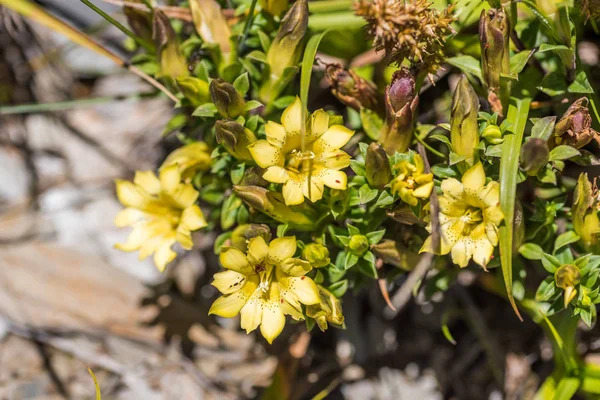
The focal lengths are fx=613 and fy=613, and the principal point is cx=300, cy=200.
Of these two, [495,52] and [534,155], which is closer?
[534,155]

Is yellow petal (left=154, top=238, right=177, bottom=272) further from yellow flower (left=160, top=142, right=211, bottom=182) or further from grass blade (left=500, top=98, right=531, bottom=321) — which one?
grass blade (left=500, top=98, right=531, bottom=321)

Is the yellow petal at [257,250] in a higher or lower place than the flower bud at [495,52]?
lower

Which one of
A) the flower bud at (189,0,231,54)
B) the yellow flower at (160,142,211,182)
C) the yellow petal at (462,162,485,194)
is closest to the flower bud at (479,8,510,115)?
the yellow petal at (462,162,485,194)

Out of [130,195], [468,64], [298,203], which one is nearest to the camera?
[298,203]

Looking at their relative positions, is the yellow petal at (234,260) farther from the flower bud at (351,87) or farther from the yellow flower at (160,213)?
the flower bud at (351,87)

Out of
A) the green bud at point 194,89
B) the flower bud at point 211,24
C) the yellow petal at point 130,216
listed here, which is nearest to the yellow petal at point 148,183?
the yellow petal at point 130,216

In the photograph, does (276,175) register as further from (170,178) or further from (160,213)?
(160,213)

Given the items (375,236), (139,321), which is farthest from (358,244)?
(139,321)
